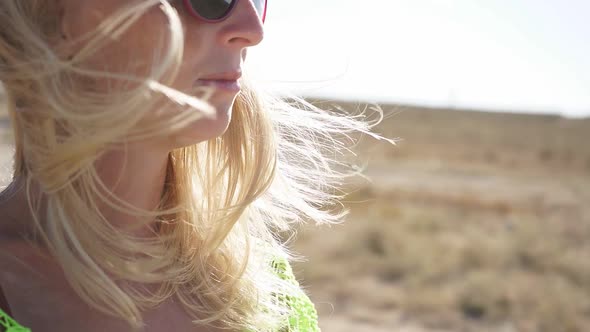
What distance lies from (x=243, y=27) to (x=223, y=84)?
133 millimetres

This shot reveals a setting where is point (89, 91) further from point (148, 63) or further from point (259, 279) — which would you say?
point (259, 279)

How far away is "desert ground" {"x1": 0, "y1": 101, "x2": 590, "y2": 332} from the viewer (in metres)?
7.15

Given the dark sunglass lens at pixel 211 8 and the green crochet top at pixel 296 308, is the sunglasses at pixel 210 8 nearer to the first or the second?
the dark sunglass lens at pixel 211 8

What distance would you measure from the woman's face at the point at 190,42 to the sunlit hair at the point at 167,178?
0.03 metres

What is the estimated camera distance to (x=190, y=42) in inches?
52.7

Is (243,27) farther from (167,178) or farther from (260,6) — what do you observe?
(167,178)

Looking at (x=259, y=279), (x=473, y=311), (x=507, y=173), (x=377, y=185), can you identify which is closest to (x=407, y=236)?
(x=473, y=311)

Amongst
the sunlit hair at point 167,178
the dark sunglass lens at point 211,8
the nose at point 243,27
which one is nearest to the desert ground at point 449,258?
the sunlit hair at point 167,178

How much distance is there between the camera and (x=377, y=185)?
636 inches

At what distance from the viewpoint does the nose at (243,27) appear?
1383mm

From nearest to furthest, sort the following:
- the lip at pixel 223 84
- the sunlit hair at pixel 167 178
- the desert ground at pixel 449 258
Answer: the sunlit hair at pixel 167 178 < the lip at pixel 223 84 < the desert ground at pixel 449 258

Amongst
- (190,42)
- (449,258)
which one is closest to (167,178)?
(190,42)

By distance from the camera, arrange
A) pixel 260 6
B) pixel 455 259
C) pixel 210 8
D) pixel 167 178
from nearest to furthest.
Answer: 1. pixel 210 8
2. pixel 260 6
3. pixel 167 178
4. pixel 455 259

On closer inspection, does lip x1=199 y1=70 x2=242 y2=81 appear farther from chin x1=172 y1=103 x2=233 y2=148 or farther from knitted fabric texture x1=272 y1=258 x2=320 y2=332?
knitted fabric texture x1=272 y1=258 x2=320 y2=332
